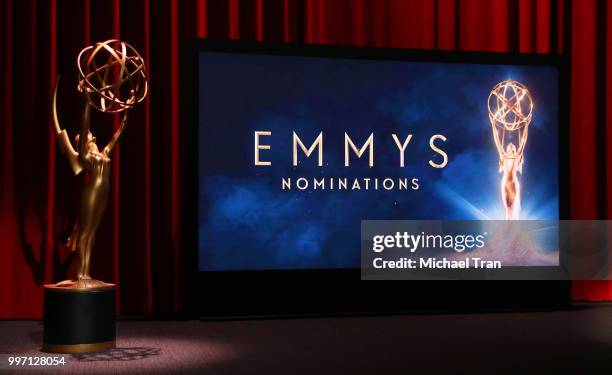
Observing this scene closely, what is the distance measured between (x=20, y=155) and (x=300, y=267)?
84.8 inches

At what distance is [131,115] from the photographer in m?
6.60

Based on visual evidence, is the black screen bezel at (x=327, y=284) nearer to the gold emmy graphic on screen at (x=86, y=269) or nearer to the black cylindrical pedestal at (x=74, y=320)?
the gold emmy graphic on screen at (x=86, y=269)

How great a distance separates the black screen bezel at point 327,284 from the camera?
6234 millimetres

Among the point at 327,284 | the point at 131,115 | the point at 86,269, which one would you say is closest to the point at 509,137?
the point at 327,284

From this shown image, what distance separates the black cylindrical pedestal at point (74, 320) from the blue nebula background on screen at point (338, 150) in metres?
1.24

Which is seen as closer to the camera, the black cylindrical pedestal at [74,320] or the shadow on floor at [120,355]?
the shadow on floor at [120,355]

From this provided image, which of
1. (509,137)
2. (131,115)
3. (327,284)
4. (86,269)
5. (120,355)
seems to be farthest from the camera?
(509,137)

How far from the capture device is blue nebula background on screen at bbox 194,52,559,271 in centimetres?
624

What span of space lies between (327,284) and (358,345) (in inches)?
46.7

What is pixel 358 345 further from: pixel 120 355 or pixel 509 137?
pixel 509 137

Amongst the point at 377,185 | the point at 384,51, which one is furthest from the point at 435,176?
the point at 384,51

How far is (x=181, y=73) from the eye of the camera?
6.38 m

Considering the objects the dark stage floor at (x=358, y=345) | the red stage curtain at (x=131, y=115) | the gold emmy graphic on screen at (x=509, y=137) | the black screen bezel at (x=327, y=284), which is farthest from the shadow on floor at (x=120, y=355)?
the gold emmy graphic on screen at (x=509, y=137)

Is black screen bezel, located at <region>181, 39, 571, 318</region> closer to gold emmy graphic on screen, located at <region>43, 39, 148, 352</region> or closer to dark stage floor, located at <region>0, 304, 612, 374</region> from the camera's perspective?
dark stage floor, located at <region>0, 304, 612, 374</region>
